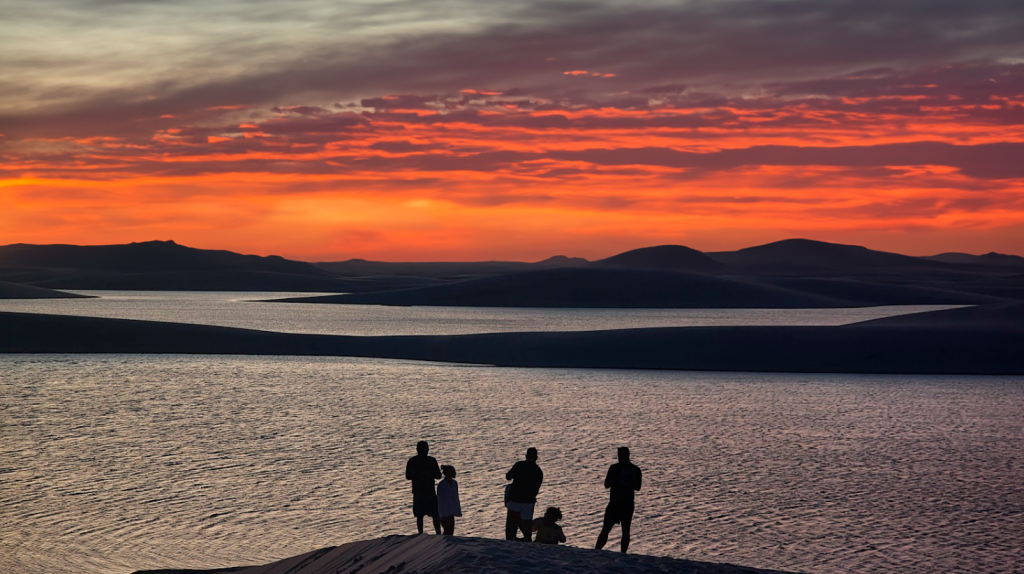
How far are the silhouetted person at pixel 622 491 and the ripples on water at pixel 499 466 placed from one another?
5.44ft

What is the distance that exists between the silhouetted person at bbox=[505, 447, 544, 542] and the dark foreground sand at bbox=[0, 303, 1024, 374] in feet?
122

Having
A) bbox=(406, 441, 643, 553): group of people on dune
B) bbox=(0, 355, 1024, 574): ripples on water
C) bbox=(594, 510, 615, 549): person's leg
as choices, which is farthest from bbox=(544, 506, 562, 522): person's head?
bbox=(0, 355, 1024, 574): ripples on water

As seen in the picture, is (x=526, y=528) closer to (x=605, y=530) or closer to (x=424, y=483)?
(x=605, y=530)

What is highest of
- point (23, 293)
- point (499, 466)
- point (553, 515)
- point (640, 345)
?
point (23, 293)

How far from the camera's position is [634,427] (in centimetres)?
2755

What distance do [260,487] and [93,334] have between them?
141 ft

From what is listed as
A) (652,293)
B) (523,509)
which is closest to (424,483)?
(523,509)

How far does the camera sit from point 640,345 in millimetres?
53031

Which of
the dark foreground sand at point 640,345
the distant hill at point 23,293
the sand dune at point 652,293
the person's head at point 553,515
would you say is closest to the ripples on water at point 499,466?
the person's head at point 553,515

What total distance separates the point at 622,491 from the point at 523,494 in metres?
1.38

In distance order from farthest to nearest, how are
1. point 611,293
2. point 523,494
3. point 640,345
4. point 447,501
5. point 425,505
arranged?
point 611,293
point 640,345
point 425,505
point 447,501
point 523,494

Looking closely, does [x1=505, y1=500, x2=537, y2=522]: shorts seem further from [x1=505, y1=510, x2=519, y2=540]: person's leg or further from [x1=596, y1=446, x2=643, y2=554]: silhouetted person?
[x1=596, y1=446, x2=643, y2=554]: silhouetted person

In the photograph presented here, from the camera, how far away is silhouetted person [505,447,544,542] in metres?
12.9

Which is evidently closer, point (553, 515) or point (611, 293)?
point (553, 515)
